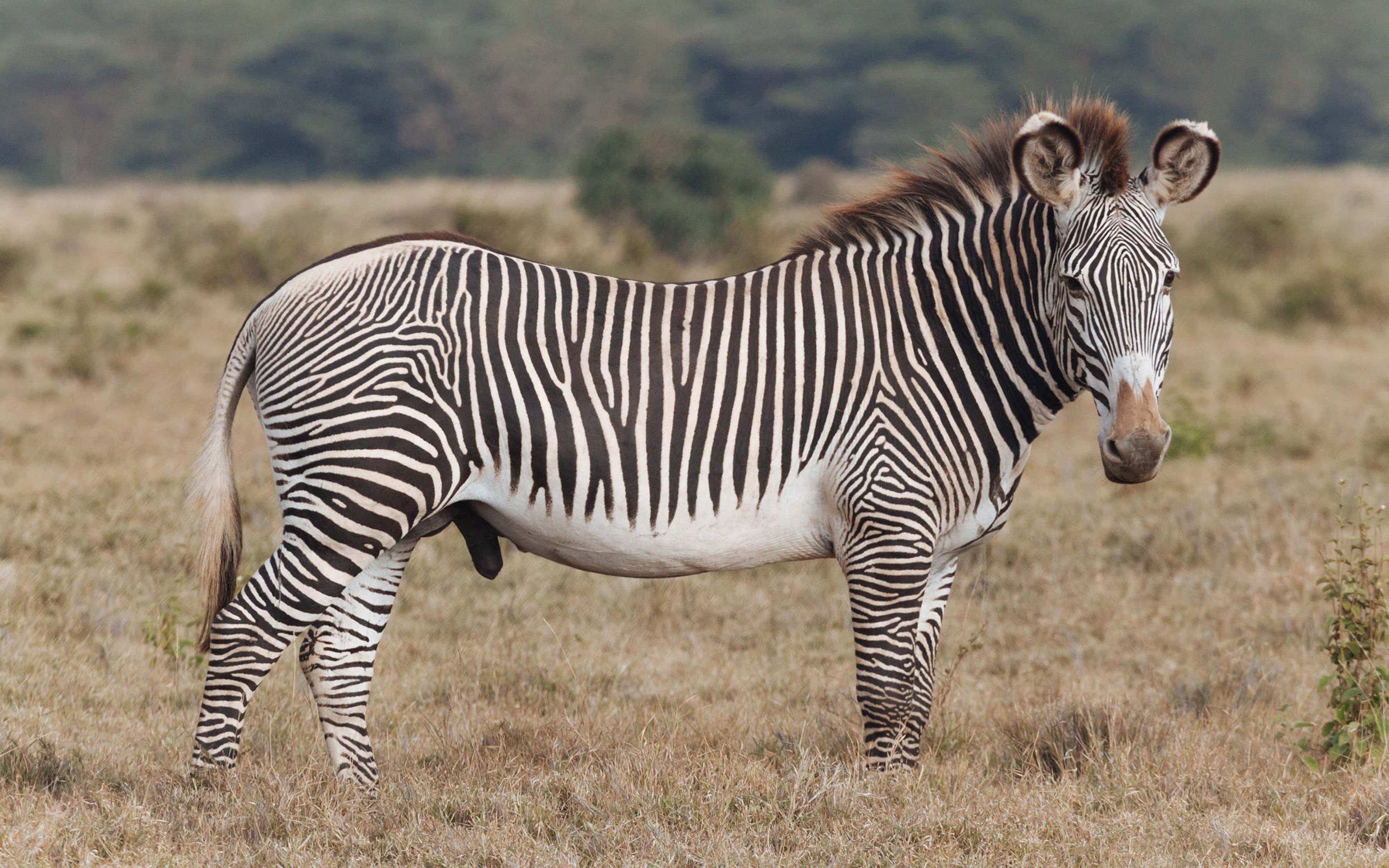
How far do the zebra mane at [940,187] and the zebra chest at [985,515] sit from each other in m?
0.94

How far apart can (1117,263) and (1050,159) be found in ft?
1.45

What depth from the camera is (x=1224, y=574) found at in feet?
23.2

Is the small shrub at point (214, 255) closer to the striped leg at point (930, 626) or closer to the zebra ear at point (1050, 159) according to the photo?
the striped leg at point (930, 626)

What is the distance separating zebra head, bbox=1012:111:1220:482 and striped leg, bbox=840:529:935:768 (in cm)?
74

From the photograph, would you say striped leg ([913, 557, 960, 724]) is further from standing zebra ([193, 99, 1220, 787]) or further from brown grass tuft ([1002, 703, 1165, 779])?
brown grass tuft ([1002, 703, 1165, 779])

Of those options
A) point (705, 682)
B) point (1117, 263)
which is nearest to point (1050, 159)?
point (1117, 263)

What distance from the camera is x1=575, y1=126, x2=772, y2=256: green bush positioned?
2083cm

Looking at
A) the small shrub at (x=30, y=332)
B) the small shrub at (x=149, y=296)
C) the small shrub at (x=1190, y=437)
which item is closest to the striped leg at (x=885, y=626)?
the small shrub at (x=1190, y=437)

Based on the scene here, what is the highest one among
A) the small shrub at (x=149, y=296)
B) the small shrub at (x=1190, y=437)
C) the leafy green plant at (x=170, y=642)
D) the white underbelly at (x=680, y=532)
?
the small shrub at (x=149, y=296)

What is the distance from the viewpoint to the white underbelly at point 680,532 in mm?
Result: 4312

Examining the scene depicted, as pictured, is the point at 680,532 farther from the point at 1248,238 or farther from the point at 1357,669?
the point at 1248,238

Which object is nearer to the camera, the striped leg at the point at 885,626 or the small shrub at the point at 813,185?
the striped leg at the point at 885,626

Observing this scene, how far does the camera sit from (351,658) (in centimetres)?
473

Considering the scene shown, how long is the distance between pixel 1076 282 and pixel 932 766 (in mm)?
1794
